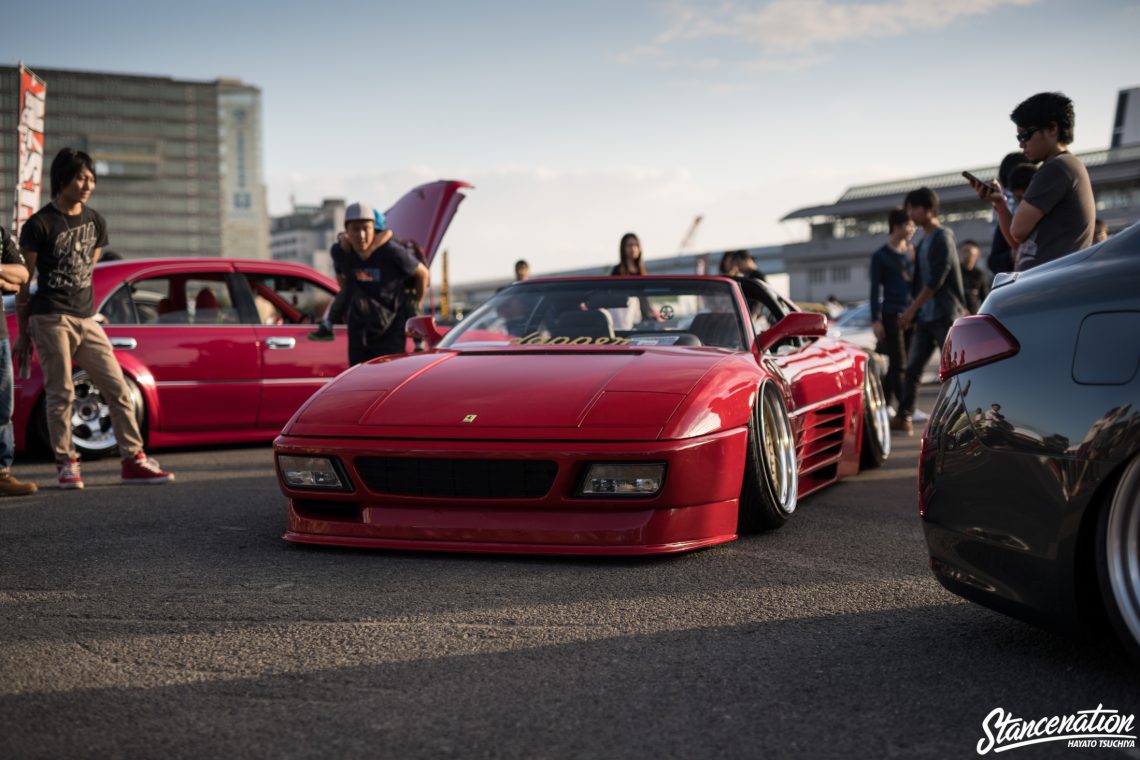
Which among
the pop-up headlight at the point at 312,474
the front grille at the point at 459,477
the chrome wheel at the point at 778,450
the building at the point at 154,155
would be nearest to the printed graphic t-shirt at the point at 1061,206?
the chrome wheel at the point at 778,450

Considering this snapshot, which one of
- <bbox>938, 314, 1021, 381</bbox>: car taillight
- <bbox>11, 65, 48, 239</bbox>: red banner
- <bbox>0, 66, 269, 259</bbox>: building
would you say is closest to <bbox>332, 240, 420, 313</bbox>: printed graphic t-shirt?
<bbox>938, 314, 1021, 381</bbox>: car taillight

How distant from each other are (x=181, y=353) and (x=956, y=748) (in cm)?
682

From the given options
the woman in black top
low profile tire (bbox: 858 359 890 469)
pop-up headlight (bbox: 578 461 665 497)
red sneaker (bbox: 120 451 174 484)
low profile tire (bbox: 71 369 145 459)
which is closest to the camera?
pop-up headlight (bbox: 578 461 665 497)

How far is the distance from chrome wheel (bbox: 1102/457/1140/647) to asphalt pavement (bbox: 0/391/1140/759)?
0.56 feet

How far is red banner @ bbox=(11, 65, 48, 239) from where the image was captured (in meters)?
12.1

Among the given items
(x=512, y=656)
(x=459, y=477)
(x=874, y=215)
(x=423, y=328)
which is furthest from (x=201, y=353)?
(x=874, y=215)

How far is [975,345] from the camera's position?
2965mm

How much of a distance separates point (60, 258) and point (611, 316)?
3048mm

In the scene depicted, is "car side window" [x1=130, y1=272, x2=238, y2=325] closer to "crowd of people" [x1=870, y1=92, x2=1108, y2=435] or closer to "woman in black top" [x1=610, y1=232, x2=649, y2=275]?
"woman in black top" [x1=610, y1=232, x2=649, y2=275]

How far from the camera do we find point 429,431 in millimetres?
4203

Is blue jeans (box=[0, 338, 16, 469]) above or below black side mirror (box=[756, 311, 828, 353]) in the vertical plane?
below

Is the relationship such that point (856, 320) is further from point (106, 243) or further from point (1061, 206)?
point (106, 243)

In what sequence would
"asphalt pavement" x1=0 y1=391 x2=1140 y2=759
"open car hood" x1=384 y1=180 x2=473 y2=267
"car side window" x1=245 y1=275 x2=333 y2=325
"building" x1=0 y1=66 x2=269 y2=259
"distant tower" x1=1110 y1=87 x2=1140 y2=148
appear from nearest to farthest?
"asphalt pavement" x1=0 y1=391 x2=1140 y2=759 < "car side window" x1=245 y1=275 x2=333 y2=325 < "open car hood" x1=384 y1=180 x2=473 y2=267 < "distant tower" x1=1110 y1=87 x2=1140 y2=148 < "building" x1=0 y1=66 x2=269 y2=259

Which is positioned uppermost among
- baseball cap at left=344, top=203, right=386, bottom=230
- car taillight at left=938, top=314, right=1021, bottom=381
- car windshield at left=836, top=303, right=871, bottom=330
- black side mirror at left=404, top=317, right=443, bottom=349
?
baseball cap at left=344, top=203, right=386, bottom=230
